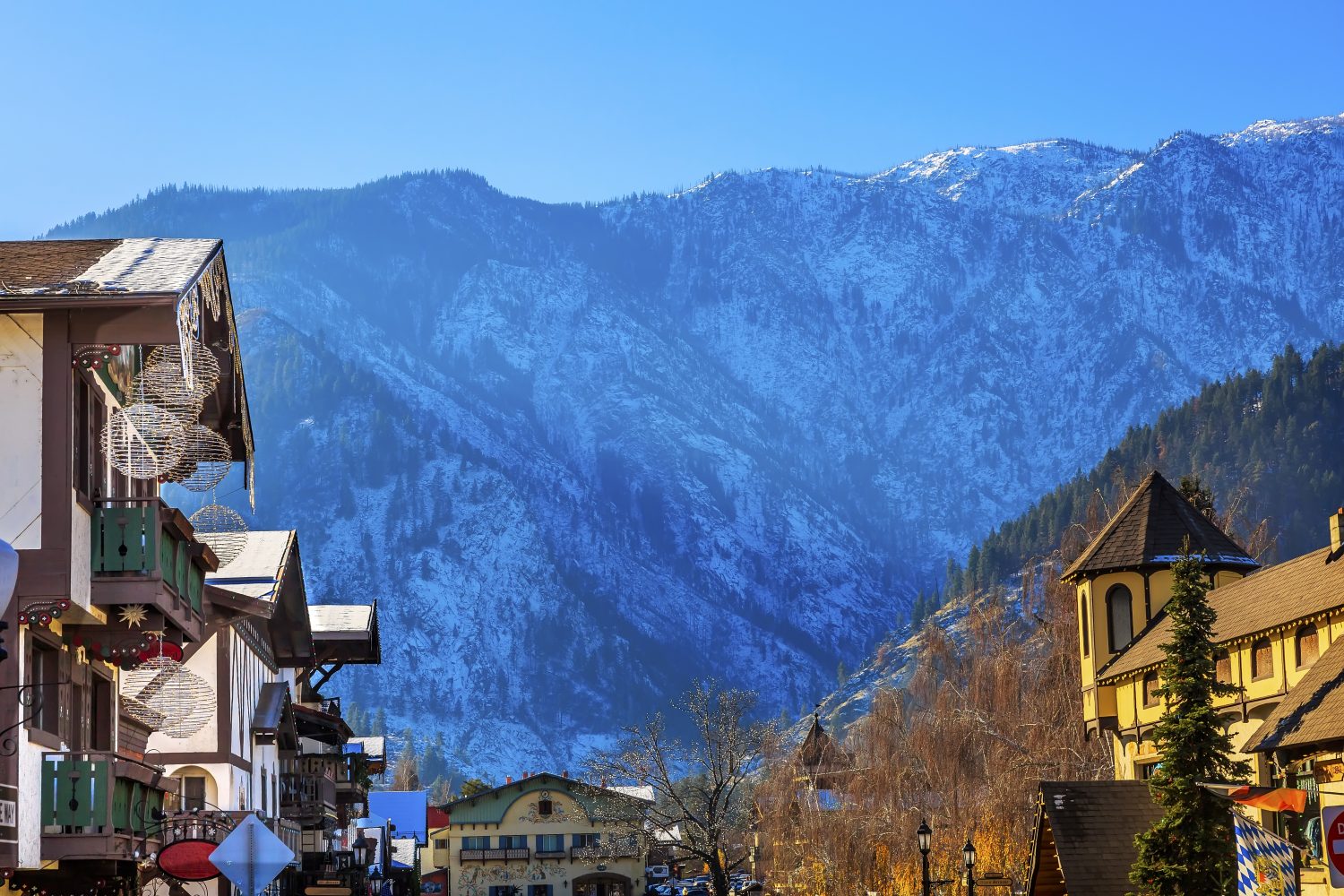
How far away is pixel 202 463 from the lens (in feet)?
→ 113

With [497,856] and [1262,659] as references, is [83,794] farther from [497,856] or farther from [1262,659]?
[497,856]

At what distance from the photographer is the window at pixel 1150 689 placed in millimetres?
52656

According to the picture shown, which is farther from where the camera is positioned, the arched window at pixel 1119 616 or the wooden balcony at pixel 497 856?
the wooden balcony at pixel 497 856

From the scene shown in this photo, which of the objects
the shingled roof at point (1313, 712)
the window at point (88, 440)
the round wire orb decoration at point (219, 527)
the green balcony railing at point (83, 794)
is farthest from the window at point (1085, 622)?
the window at point (88, 440)

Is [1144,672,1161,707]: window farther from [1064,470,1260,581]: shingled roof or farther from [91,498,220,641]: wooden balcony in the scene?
[91,498,220,641]: wooden balcony

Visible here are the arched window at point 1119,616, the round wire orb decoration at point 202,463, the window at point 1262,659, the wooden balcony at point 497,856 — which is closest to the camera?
the round wire orb decoration at point 202,463

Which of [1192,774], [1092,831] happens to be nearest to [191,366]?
[1192,774]

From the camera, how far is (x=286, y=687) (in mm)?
53438

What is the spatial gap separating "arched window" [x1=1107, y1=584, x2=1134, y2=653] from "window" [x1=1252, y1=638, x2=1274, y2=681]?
1398cm

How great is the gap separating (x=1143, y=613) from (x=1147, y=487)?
4460 mm

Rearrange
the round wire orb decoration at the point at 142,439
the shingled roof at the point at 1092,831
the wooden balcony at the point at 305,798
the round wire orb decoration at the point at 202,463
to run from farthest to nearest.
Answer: the wooden balcony at the point at 305,798
the shingled roof at the point at 1092,831
the round wire orb decoration at the point at 202,463
the round wire orb decoration at the point at 142,439

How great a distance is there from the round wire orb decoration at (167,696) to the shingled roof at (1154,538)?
3495cm

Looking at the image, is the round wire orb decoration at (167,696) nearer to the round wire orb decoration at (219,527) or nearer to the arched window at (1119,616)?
the round wire orb decoration at (219,527)

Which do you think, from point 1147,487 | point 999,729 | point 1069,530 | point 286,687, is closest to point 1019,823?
point 999,729
